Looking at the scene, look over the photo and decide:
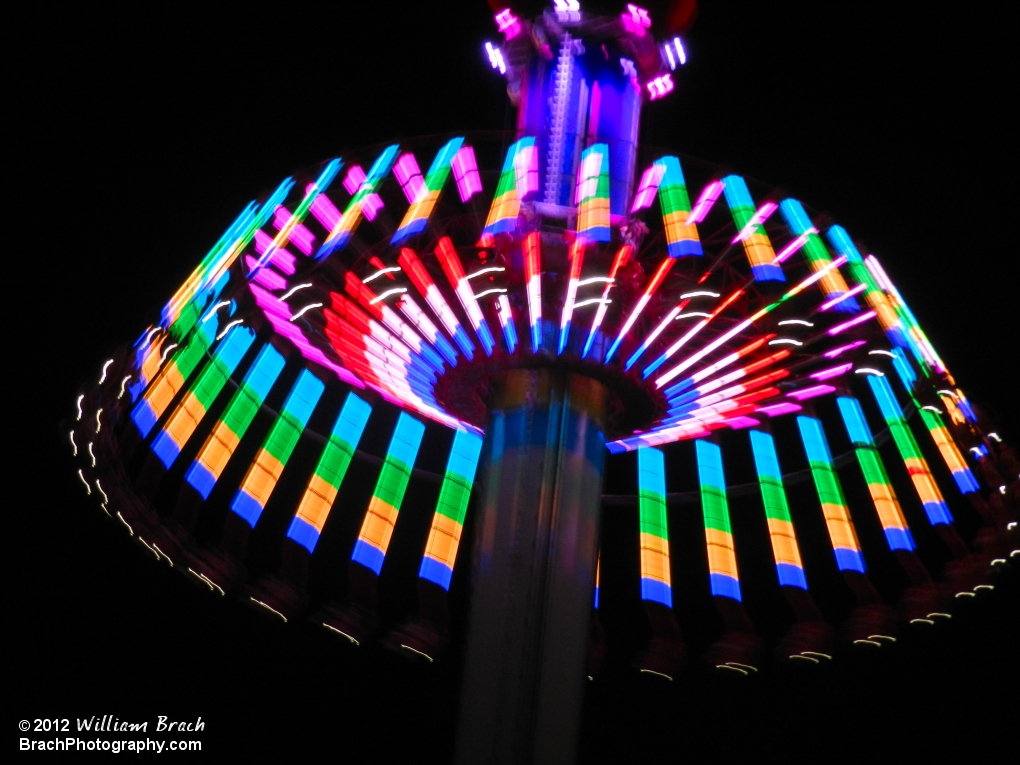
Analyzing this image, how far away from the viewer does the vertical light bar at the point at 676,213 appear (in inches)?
574

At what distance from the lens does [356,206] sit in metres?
15.5

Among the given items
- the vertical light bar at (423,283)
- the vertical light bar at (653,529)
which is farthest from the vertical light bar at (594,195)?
the vertical light bar at (653,529)

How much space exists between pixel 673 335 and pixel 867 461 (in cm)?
387

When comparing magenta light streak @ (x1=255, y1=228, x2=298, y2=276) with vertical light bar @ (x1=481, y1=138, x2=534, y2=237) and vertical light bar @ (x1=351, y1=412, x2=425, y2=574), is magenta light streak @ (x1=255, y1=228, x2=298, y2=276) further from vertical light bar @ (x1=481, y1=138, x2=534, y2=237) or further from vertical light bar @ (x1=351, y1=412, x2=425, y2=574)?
vertical light bar @ (x1=351, y1=412, x2=425, y2=574)

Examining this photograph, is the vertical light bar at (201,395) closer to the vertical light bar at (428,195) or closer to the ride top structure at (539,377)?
the ride top structure at (539,377)

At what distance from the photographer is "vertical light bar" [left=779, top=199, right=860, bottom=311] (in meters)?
15.6

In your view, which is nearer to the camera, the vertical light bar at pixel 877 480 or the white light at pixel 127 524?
the white light at pixel 127 524

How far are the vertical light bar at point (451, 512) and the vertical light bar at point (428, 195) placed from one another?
4.39 m

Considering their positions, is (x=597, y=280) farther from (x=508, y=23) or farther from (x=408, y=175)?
(x=508, y=23)

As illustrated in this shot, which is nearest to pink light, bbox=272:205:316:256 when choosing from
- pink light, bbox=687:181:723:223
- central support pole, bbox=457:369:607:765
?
central support pole, bbox=457:369:607:765

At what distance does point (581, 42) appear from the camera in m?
18.7

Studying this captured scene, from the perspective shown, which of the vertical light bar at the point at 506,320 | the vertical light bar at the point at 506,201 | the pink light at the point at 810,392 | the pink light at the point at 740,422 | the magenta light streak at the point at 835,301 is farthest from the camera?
the pink light at the point at 740,422

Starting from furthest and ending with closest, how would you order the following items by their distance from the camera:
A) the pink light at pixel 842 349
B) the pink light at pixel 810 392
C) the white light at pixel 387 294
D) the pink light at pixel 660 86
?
the pink light at pixel 660 86
the pink light at pixel 810 392
the pink light at pixel 842 349
the white light at pixel 387 294

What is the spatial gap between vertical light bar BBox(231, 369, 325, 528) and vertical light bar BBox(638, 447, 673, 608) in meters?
5.24
